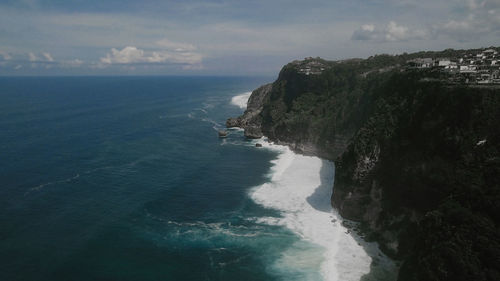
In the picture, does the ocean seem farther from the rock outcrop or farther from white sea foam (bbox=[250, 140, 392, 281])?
the rock outcrop

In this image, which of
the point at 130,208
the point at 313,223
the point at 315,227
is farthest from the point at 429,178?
the point at 130,208

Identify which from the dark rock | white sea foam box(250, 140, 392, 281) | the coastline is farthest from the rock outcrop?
the coastline

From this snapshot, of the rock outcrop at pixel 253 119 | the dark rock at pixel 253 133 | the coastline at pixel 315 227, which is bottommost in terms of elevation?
the coastline at pixel 315 227

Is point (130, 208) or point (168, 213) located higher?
point (130, 208)

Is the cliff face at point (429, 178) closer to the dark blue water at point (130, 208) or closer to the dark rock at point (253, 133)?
the dark blue water at point (130, 208)

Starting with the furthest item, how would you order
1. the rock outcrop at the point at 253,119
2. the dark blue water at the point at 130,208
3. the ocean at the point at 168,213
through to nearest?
the rock outcrop at the point at 253,119 < the dark blue water at the point at 130,208 < the ocean at the point at 168,213

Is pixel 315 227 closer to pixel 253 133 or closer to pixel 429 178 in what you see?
pixel 429 178

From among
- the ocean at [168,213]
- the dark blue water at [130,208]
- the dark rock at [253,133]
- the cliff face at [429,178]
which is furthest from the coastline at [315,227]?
the dark rock at [253,133]

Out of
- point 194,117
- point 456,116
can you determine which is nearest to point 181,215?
point 456,116
